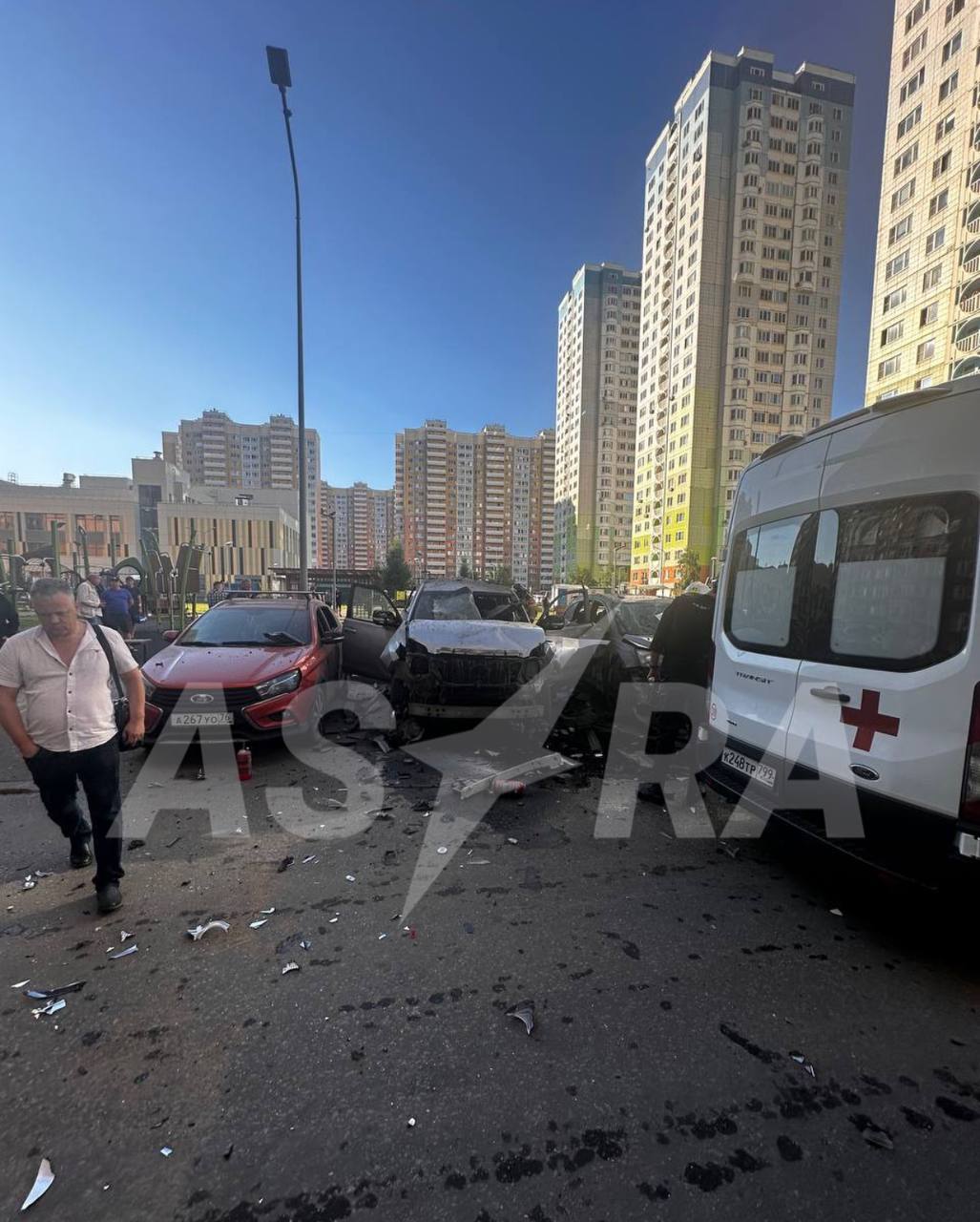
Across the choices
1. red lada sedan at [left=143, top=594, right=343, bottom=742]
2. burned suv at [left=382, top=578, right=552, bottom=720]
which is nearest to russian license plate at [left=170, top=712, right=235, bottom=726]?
red lada sedan at [left=143, top=594, right=343, bottom=742]

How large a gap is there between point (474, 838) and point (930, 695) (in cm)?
296

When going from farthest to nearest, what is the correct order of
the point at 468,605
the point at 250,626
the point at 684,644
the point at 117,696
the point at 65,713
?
the point at 468,605 < the point at 250,626 < the point at 684,644 < the point at 117,696 < the point at 65,713

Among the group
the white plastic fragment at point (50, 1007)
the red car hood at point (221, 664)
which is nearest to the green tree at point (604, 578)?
the red car hood at point (221, 664)

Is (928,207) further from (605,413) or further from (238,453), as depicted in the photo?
(238,453)

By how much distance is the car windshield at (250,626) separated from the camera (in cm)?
659

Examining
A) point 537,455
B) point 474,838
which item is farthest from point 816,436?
point 537,455

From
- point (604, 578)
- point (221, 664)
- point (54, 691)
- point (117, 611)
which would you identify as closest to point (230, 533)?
point (604, 578)

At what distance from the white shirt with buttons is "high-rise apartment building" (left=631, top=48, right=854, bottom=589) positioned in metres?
73.2

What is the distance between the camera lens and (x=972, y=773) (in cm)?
231

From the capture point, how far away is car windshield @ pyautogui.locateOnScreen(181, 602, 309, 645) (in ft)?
21.6

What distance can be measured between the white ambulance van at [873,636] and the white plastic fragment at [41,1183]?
330cm

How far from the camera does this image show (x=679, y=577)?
234 ft

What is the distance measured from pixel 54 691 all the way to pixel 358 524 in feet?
458

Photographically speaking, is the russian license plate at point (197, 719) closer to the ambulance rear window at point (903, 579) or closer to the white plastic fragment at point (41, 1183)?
the white plastic fragment at point (41, 1183)
